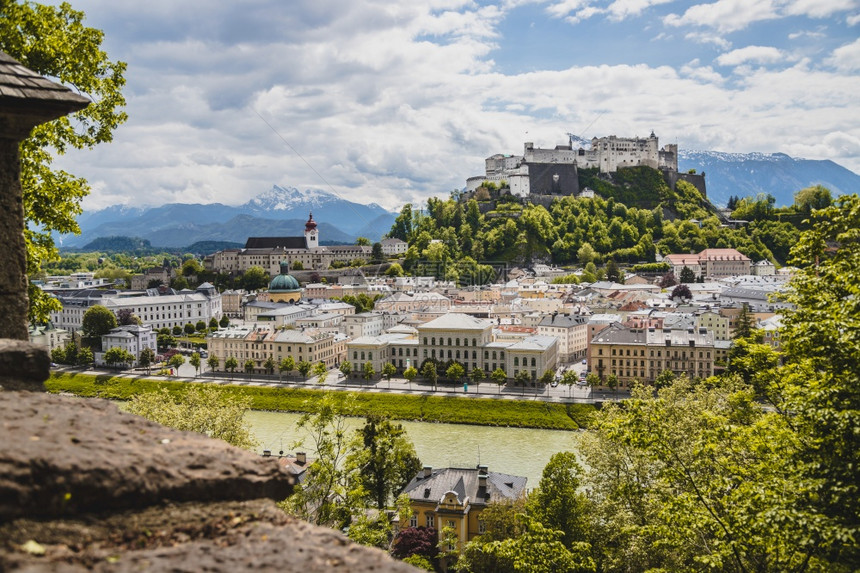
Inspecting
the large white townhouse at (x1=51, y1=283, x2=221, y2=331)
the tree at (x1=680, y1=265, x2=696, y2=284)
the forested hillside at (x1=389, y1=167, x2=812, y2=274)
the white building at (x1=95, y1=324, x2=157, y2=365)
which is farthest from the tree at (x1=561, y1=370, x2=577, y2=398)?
the forested hillside at (x1=389, y1=167, x2=812, y2=274)

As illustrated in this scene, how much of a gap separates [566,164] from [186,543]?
4348 inches

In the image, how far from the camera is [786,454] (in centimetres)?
641

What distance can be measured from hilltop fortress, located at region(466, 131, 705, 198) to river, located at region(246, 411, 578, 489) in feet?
247

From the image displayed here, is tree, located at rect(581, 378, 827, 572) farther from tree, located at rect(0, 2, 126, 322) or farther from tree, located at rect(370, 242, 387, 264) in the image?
tree, located at rect(370, 242, 387, 264)

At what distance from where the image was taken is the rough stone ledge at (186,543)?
91.5 inches

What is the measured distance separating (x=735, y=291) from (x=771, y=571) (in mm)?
57576

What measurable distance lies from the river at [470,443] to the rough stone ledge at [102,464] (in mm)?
21909

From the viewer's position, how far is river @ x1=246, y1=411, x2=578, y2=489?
87.5ft

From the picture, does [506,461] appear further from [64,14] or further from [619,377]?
[64,14]

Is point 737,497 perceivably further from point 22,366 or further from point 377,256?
point 377,256

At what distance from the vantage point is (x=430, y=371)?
42094 millimetres

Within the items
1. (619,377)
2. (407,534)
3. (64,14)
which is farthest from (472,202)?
(64,14)

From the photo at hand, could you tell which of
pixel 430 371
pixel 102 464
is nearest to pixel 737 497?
pixel 102 464

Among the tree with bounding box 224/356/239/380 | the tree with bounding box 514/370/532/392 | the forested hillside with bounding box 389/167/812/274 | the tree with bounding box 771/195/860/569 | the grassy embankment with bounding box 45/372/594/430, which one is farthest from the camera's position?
the forested hillside with bounding box 389/167/812/274
